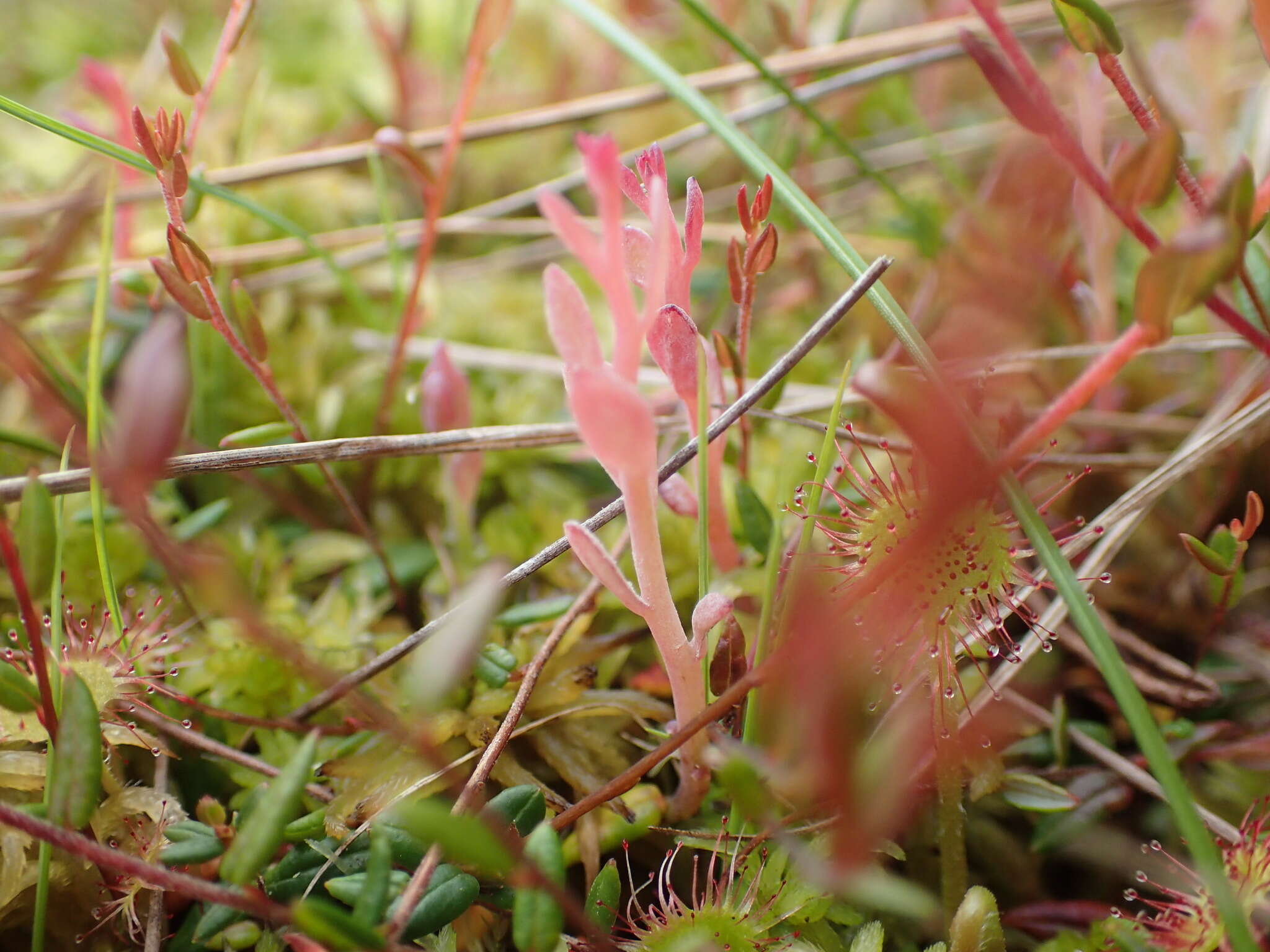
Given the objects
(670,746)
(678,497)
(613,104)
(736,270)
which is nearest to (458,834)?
(670,746)

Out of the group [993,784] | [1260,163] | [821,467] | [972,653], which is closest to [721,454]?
[821,467]

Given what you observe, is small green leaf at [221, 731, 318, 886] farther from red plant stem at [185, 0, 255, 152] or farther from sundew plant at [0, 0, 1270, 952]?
red plant stem at [185, 0, 255, 152]

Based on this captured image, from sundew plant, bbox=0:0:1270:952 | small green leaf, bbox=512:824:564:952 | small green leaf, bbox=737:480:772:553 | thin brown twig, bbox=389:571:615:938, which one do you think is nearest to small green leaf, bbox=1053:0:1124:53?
sundew plant, bbox=0:0:1270:952

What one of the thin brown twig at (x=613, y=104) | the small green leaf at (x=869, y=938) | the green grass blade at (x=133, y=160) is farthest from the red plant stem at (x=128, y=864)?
the thin brown twig at (x=613, y=104)

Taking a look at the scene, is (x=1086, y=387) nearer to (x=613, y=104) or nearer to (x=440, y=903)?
(x=440, y=903)

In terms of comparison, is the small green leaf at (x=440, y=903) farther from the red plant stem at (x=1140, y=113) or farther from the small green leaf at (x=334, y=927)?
the red plant stem at (x=1140, y=113)
